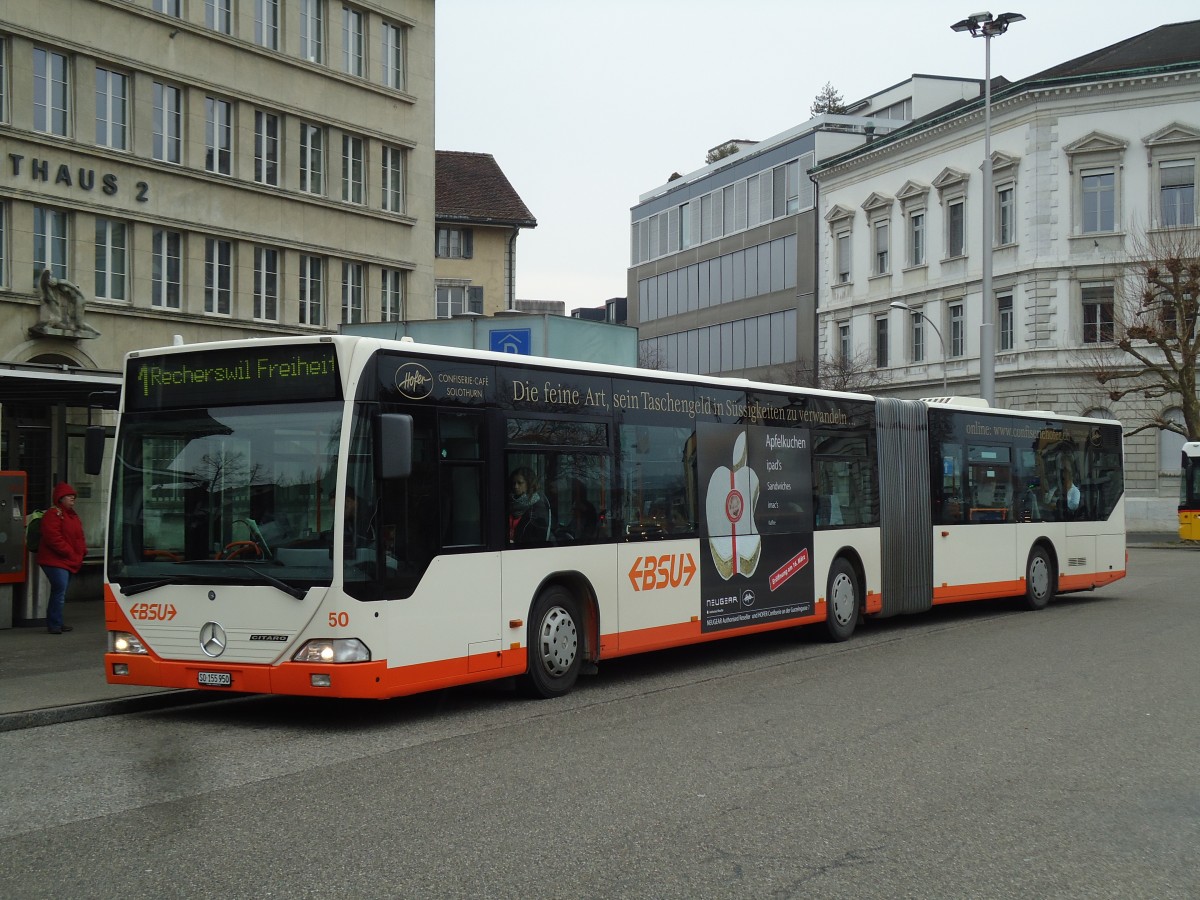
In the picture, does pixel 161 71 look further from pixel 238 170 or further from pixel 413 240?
pixel 413 240

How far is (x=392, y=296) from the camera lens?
3512 centimetres

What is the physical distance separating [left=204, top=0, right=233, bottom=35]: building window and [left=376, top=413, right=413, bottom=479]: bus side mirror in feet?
75.5

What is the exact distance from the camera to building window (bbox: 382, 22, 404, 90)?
3472 cm

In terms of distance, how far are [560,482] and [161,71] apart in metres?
20.7

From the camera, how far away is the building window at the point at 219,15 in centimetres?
2984

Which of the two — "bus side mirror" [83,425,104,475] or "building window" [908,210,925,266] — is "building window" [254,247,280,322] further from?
"building window" [908,210,925,266]

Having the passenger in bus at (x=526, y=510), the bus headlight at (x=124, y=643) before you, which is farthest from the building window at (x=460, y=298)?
the bus headlight at (x=124, y=643)

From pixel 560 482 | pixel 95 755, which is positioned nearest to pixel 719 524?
pixel 560 482

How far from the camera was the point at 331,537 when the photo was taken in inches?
384

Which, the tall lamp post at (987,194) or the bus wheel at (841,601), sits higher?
the tall lamp post at (987,194)

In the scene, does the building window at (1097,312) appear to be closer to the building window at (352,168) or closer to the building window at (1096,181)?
the building window at (1096,181)

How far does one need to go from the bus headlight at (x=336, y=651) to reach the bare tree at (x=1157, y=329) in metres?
37.9

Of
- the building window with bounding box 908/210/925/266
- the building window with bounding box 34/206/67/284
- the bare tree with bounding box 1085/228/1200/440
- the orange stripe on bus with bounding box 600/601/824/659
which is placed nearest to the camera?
the orange stripe on bus with bounding box 600/601/824/659

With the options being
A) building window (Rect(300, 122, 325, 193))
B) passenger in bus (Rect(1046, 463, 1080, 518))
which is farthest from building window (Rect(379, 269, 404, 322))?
passenger in bus (Rect(1046, 463, 1080, 518))
